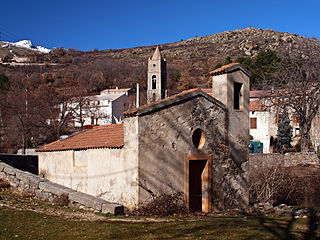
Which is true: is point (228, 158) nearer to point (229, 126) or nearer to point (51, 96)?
point (229, 126)

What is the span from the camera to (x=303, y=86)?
92.6ft

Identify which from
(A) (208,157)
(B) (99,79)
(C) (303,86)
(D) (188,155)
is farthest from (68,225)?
(B) (99,79)

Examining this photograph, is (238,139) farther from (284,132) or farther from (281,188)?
(284,132)

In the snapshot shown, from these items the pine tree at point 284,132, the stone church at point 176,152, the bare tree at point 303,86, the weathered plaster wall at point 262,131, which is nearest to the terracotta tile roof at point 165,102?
the stone church at point 176,152

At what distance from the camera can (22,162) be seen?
18.0 metres

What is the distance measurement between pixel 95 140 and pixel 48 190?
3266 millimetres

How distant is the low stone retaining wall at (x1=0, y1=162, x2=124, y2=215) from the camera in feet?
30.6

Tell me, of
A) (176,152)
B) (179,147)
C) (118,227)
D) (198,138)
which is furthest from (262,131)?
(118,227)

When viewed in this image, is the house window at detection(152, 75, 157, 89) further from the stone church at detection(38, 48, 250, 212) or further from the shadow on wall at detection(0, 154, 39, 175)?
A: the stone church at detection(38, 48, 250, 212)

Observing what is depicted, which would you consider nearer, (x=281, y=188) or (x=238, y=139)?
(x=238, y=139)

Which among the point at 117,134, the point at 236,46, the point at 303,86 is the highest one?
the point at 236,46

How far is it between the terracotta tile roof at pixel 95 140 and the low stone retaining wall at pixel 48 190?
208cm

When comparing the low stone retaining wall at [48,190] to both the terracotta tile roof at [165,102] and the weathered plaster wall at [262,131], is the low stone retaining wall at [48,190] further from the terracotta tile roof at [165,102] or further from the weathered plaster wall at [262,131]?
the weathered plaster wall at [262,131]

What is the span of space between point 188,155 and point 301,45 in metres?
23.4
